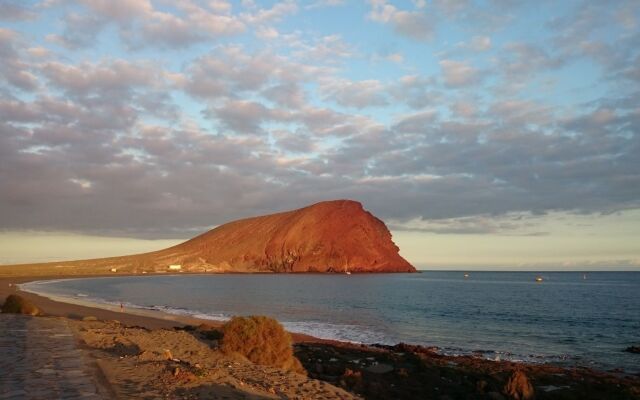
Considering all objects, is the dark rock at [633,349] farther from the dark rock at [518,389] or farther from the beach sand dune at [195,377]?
the beach sand dune at [195,377]

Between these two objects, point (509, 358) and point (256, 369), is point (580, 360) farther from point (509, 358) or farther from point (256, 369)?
point (256, 369)

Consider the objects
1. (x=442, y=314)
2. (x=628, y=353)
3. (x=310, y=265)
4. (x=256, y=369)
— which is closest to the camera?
(x=256, y=369)

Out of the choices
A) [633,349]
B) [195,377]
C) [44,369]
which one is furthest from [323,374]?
[633,349]

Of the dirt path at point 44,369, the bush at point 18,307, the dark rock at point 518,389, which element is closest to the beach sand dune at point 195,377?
the dirt path at point 44,369

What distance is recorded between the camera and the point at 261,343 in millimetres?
16969

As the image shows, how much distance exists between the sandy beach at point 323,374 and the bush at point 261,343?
60 cm

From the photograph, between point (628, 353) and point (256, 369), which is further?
point (628, 353)

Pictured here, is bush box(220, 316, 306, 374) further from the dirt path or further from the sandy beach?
the dirt path

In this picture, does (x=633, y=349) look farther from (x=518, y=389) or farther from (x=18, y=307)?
(x=18, y=307)

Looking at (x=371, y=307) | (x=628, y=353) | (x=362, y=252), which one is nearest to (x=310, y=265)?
(x=362, y=252)

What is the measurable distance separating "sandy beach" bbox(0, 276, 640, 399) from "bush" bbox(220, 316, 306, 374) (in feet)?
1.97

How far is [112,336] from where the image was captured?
1933 cm

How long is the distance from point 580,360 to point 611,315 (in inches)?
1128

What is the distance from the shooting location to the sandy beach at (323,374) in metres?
11.0
